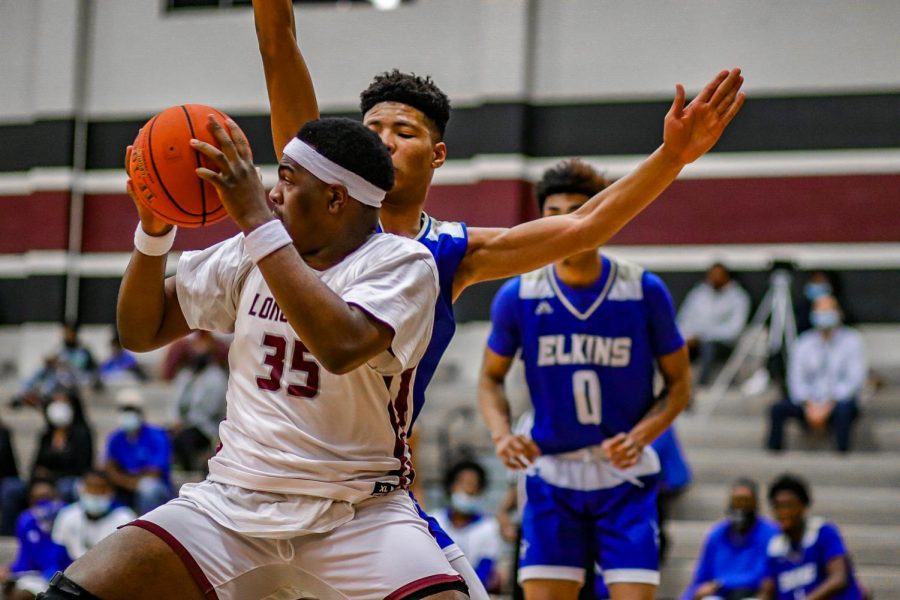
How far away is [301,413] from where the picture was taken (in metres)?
3.64

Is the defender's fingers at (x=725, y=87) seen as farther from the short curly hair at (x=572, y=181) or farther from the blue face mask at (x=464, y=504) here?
the blue face mask at (x=464, y=504)

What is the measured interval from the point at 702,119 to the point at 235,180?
166 centimetres

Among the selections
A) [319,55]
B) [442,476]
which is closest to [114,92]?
[319,55]

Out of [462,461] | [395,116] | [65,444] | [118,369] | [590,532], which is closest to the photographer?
[395,116]

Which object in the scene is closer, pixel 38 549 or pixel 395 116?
pixel 395 116

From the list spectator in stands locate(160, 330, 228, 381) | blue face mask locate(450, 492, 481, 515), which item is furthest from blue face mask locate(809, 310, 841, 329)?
spectator in stands locate(160, 330, 228, 381)

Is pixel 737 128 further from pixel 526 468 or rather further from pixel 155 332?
pixel 155 332

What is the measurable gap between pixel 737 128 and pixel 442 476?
608cm

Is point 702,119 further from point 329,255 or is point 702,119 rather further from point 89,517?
point 89,517

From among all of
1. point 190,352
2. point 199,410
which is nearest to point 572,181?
point 199,410

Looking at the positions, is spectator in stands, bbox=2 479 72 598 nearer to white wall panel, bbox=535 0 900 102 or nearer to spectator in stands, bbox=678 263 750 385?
spectator in stands, bbox=678 263 750 385

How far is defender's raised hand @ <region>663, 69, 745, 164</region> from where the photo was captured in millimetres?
4207

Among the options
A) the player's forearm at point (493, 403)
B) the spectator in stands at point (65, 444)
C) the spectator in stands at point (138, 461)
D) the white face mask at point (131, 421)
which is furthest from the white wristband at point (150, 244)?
the spectator in stands at point (65, 444)

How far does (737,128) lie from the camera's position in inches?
617
